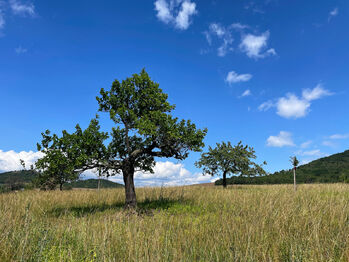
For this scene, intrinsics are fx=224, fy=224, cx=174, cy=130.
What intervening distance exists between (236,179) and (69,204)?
5926cm

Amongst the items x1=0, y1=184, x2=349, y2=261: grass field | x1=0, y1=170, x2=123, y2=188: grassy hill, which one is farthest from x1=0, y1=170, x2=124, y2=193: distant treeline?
x1=0, y1=184, x2=349, y2=261: grass field

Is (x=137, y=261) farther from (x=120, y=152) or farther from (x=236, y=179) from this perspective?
(x=236, y=179)

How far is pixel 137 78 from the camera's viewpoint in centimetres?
1267

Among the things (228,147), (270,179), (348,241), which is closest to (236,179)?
(270,179)

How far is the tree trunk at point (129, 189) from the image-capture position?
38.9 ft

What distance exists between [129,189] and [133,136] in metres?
3.02

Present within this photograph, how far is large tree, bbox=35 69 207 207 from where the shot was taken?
11.2 metres

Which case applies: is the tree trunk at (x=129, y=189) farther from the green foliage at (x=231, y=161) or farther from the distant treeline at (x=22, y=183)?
the green foliage at (x=231, y=161)

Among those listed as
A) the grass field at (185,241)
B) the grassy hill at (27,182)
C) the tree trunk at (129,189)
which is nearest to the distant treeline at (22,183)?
the grassy hill at (27,182)

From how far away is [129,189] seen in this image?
39.8 feet

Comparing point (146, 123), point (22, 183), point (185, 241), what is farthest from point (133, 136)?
point (22, 183)

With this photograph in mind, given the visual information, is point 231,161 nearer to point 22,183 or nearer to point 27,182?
point 22,183

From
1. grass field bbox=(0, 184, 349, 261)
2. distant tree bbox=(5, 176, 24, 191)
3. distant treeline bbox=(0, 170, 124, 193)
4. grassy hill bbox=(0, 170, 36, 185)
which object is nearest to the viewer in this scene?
grass field bbox=(0, 184, 349, 261)

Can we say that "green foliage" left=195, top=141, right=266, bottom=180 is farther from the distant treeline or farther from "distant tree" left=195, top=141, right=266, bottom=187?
the distant treeline
